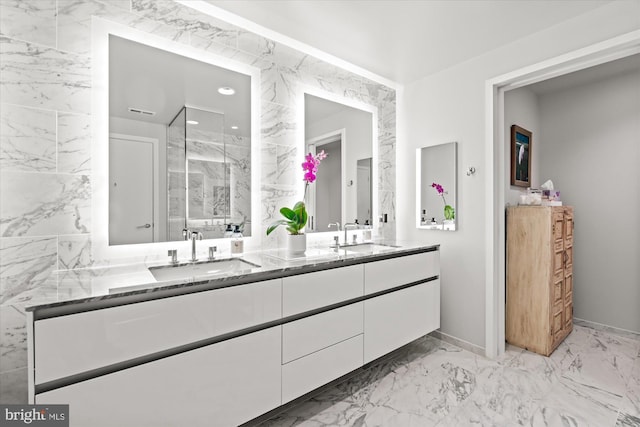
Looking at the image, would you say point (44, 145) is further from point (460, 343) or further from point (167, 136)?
point (460, 343)

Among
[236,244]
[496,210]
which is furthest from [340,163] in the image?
[496,210]

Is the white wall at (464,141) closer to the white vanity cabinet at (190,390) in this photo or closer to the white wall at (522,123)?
the white wall at (522,123)

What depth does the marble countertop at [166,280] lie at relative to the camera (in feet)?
3.95

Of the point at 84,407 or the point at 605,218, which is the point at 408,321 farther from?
the point at 605,218

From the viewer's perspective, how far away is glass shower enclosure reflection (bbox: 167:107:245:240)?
1944 mm

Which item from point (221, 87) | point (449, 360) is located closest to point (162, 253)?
point (221, 87)

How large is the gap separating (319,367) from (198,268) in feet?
3.03

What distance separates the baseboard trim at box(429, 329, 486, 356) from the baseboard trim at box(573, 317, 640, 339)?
1.53m

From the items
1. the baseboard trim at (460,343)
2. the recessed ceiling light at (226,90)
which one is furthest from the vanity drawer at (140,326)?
the baseboard trim at (460,343)

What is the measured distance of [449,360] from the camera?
8.43 feet

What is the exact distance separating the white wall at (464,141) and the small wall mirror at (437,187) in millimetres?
58

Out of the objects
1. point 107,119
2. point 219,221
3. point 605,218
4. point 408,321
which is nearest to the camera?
point 107,119

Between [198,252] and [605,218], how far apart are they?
387 centimetres

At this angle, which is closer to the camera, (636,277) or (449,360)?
(449,360)
